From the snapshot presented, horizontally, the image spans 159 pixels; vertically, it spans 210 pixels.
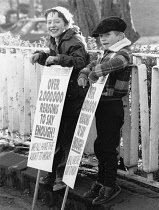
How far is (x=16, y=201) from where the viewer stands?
191 inches

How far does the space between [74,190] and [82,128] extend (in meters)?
0.70

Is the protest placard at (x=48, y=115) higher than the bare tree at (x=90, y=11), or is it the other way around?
the bare tree at (x=90, y=11)

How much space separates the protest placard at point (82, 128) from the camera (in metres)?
3.87

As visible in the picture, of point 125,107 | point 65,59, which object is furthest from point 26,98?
point 125,107

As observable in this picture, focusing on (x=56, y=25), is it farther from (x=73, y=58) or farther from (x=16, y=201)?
(x=16, y=201)

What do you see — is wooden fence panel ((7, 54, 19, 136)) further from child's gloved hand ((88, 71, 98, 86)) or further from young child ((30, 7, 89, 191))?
child's gloved hand ((88, 71, 98, 86))

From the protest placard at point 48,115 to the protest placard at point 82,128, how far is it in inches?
13.3

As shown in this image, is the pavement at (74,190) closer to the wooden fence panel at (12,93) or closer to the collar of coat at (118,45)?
the wooden fence panel at (12,93)

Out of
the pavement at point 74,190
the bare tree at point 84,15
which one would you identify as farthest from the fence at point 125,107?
the bare tree at point 84,15

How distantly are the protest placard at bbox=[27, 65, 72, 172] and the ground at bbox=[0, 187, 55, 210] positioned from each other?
1.69ft

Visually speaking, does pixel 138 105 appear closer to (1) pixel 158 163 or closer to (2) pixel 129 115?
(2) pixel 129 115

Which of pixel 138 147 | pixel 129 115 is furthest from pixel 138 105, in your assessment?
pixel 138 147

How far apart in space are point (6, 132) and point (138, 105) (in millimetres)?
2429

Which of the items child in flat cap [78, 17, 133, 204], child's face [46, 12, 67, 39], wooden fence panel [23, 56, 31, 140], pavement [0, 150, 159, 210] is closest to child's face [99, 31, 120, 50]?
child in flat cap [78, 17, 133, 204]
